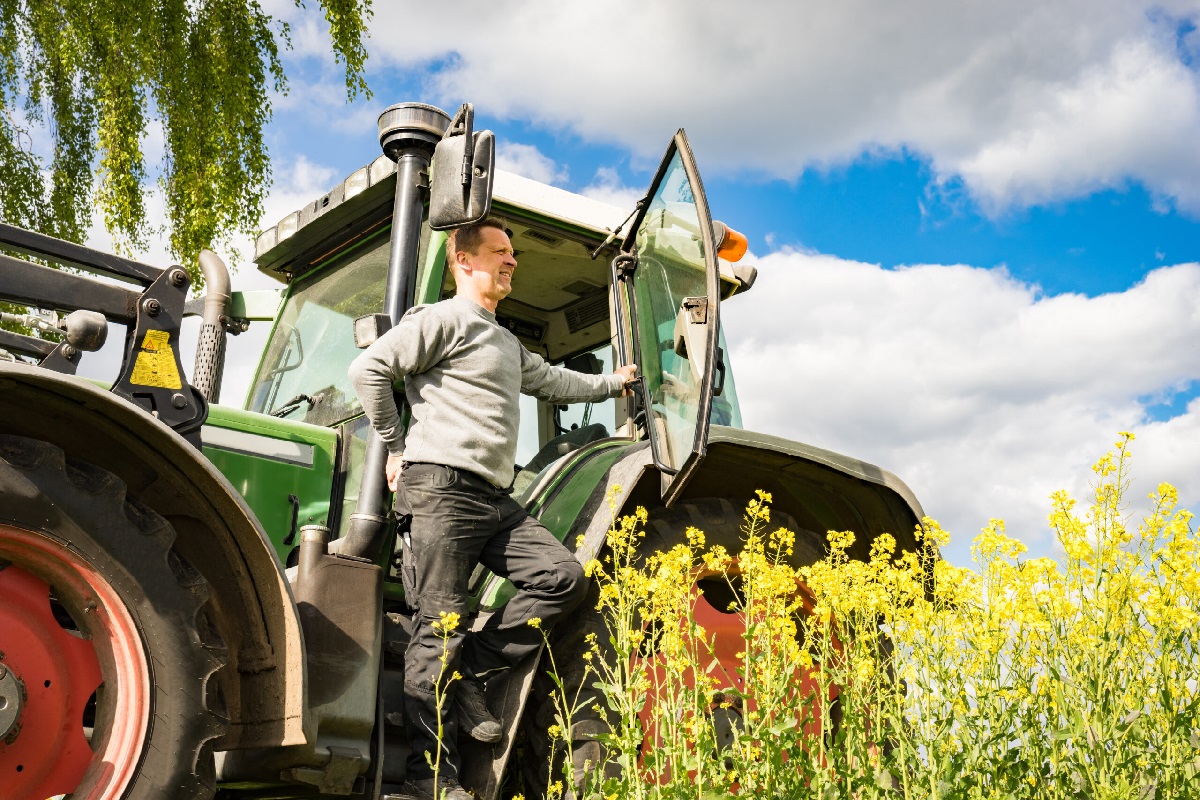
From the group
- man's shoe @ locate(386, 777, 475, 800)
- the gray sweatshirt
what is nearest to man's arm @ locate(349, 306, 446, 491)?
the gray sweatshirt

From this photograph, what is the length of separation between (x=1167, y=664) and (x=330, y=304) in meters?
2.94

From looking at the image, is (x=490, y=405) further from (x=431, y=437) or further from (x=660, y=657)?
(x=660, y=657)

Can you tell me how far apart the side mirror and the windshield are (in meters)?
0.62

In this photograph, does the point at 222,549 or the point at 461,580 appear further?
the point at 461,580

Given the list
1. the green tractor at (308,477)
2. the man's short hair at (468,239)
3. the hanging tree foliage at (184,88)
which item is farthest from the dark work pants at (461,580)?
the hanging tree foliage at (184,88)

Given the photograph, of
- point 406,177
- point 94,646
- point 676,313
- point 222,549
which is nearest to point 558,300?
point 676,313

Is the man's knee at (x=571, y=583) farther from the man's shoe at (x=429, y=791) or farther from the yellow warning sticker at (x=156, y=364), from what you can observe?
the yellow warning sticker at (x=156, y=364)

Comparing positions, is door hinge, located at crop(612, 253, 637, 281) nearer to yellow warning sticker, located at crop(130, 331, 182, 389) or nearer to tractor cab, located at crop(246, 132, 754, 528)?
tractor cab, located at crop(246, 132, 754, 528)

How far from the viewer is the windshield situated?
3.92 metres

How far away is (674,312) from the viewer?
369cm

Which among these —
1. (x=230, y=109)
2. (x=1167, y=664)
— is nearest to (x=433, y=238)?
(x=1167, y=664)

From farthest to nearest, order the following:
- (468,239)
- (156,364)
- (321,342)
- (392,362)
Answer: (321,342), (468,239), (392,362), (156,364)

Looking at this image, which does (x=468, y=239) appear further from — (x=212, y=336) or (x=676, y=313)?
(x=212, y=336)

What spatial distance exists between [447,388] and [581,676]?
0.93m
